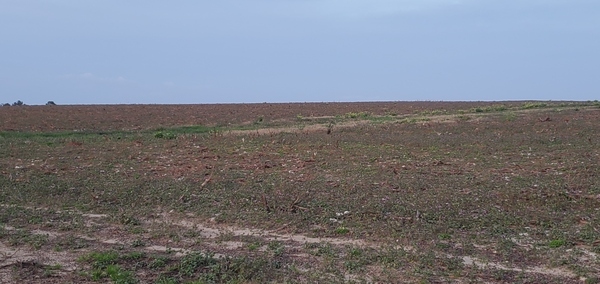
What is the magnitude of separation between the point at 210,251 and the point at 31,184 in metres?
6.16

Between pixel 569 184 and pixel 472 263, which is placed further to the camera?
pixel 569 184

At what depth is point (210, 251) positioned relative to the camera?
7.20 meters

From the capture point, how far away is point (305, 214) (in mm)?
8961

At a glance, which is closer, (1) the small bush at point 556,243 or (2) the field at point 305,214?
(2) the field at point 305,214

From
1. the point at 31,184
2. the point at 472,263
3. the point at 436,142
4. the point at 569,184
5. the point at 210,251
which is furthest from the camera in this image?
the point at 436,142

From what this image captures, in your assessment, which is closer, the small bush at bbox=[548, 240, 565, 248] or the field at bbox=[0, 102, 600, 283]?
the field at bbox=[0, 102, 600, 283]

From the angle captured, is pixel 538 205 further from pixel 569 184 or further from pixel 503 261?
pixel 503 261

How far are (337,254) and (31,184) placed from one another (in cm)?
731

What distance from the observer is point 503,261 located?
6.76m

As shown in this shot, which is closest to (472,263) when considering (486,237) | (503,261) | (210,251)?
(503,261)

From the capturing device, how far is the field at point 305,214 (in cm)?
649

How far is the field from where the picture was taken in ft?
21.3

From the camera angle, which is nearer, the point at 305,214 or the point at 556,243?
the point at 556,243

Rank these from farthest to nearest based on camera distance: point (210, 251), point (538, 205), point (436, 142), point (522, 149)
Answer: point (436, 142) < point (522, 149) < point (538, 205) < point (210, 251)
